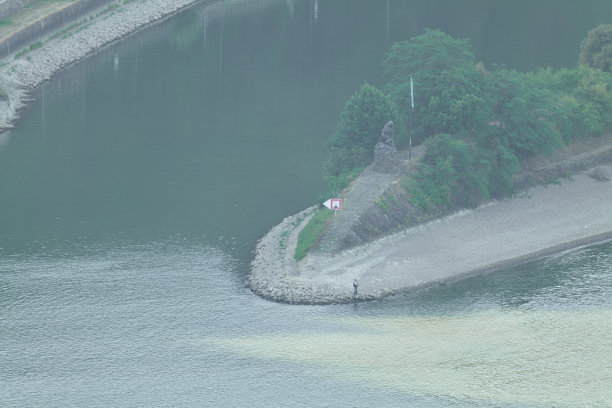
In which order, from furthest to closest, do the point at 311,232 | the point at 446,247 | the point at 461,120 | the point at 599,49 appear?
the point at 599,49 → the point at 461,120 → the point at 446,247 → the point at 311,232

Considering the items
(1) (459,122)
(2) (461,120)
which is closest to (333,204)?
(1) (459,122)

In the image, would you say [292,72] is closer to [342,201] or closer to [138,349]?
[342,201]

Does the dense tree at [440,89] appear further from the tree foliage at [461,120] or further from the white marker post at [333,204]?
the white marker post at [333,204]

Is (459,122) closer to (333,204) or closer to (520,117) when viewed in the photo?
(520,117)

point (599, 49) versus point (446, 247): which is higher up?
point (599, 49)

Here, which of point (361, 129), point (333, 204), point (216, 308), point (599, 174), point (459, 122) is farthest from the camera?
point (599, 174)

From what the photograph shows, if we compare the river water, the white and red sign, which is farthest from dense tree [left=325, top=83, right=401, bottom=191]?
the white and red sign

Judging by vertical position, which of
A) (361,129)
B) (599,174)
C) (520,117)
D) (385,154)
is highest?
(520,117)
